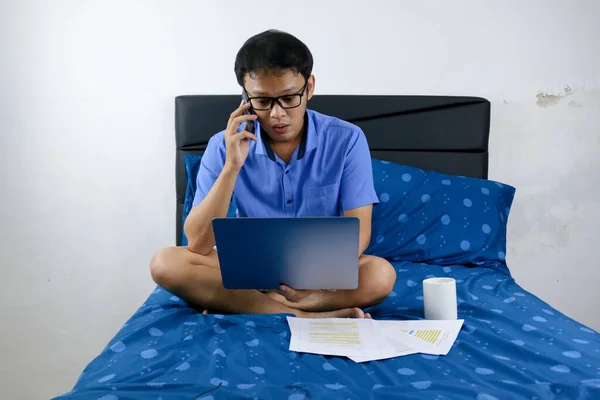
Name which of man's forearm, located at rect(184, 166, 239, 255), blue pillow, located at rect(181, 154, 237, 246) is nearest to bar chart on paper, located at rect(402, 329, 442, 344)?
man's forearm, located at rect(184, 166, 239, 255)

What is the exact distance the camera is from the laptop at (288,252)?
1492mm

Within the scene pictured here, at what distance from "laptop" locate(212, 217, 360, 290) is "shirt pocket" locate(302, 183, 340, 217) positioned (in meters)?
0.40

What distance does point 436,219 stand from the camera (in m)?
2.40

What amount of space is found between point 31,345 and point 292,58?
5.80 ft

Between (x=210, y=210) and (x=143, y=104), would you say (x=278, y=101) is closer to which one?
(x=210, y=210)

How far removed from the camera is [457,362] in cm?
141

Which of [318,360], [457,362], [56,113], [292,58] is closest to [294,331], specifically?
[318,360]

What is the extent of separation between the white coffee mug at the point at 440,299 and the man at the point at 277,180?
129 mm

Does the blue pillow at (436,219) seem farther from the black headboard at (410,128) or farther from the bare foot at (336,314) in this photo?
the bare foot at (336,314)

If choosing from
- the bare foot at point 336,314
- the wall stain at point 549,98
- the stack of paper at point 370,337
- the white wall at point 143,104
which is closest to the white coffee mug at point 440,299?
the stack of paper at point 370,337

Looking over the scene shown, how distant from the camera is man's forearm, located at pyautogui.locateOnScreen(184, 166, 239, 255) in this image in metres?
1.82

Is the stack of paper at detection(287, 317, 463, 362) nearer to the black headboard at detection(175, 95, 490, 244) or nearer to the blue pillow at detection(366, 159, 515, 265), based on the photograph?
the blue pillow at detection(366, 159, 515, 265)

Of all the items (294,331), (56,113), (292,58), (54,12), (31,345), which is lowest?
(31,345)

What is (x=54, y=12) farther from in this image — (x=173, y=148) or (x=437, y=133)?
(x=437, y=133)
